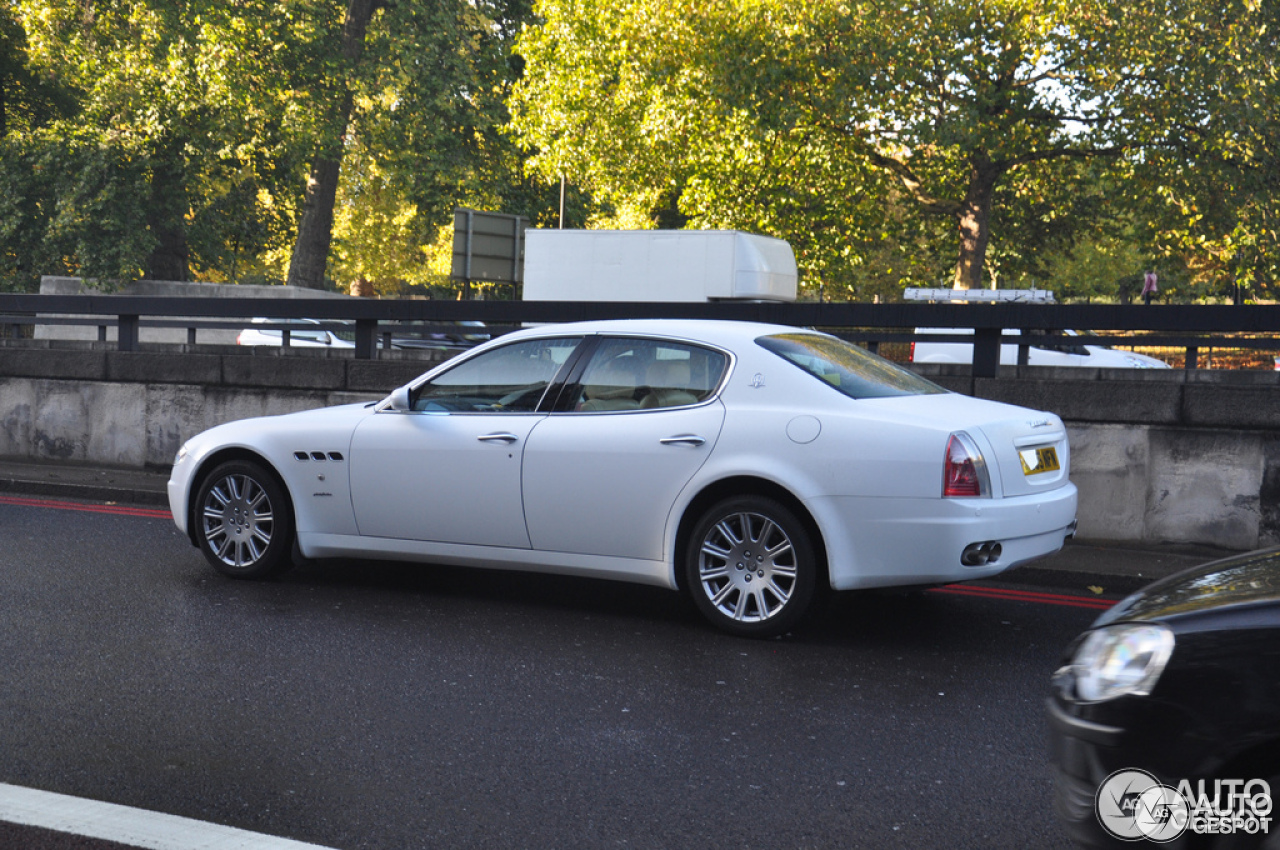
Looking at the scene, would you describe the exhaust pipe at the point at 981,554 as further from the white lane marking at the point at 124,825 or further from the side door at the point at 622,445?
the white lane marking at the point at 124,825

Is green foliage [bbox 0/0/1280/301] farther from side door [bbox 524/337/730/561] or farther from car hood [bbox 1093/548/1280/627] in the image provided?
car hood [bbox 1093/548/1280/627]

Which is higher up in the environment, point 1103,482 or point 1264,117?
point 1264,117

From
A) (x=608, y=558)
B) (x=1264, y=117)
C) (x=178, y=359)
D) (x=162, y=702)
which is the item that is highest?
(x=1264, y=117)

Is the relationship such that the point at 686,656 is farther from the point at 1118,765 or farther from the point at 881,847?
the point at 1118,765

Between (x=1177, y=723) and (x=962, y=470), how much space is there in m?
3.03

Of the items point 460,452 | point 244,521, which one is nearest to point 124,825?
point 460,452

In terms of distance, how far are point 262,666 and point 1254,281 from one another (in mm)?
26497

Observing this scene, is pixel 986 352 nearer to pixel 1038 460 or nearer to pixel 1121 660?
pixel 1038 460

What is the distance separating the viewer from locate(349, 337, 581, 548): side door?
21.3ft

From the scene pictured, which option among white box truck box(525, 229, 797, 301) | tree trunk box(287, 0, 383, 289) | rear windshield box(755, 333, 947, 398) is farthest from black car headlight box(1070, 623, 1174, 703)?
tree trunk box(287, 0, 383, 289)

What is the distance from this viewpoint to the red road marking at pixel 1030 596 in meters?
7.00

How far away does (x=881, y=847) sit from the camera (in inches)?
139

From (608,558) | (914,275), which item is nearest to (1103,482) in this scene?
(608,558)

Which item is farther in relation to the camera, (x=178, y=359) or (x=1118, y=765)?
(x=178, y=359)
